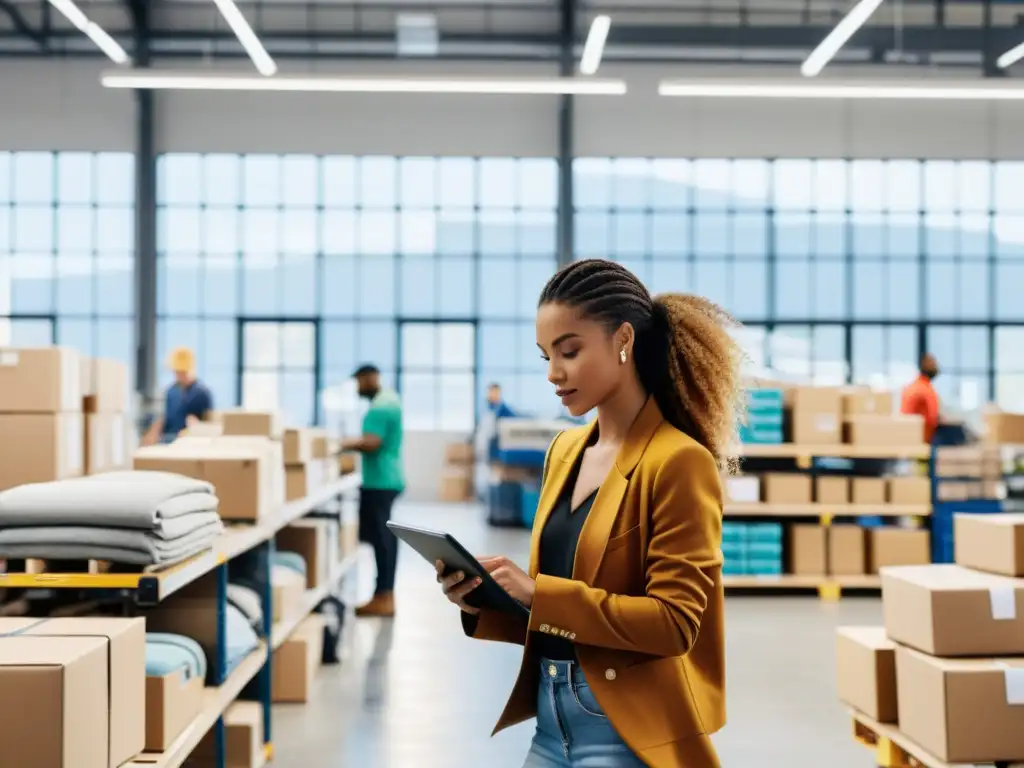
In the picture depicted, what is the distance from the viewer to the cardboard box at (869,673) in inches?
129

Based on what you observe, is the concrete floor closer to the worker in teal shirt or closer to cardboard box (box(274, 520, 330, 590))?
the worker in teal shirt

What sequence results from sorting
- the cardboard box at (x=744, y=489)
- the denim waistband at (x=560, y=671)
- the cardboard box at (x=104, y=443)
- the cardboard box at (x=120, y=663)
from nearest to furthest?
1. the denim waistband at (x=560, y=671)
2. the cardboard box at (x=120, y=663)
3. the cardboard box at (x=104, y=443)
4. the cardboard box at (x=744, y=489)

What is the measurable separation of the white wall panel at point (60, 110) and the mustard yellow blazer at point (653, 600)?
A: 45.2ft

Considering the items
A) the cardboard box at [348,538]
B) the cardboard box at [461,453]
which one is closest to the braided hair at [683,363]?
the cardboard box at [348,538]

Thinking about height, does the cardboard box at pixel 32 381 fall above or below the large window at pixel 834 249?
below

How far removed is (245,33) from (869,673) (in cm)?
585

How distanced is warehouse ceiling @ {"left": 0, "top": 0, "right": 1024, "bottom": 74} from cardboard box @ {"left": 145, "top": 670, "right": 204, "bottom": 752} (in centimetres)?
1184

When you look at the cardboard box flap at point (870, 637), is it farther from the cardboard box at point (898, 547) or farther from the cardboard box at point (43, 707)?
the cardboard box at point (898, 547)

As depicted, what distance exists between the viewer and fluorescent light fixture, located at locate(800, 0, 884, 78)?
6.51 meters

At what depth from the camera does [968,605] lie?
297 cm

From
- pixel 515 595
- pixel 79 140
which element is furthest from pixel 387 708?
pixel 79 140

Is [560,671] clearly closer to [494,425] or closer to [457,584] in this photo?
[457,584]

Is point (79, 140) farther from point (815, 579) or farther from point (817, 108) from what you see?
point (815, 579)

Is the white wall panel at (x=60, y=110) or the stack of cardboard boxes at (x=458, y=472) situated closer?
the white wall panel at (x=60, y=110)
